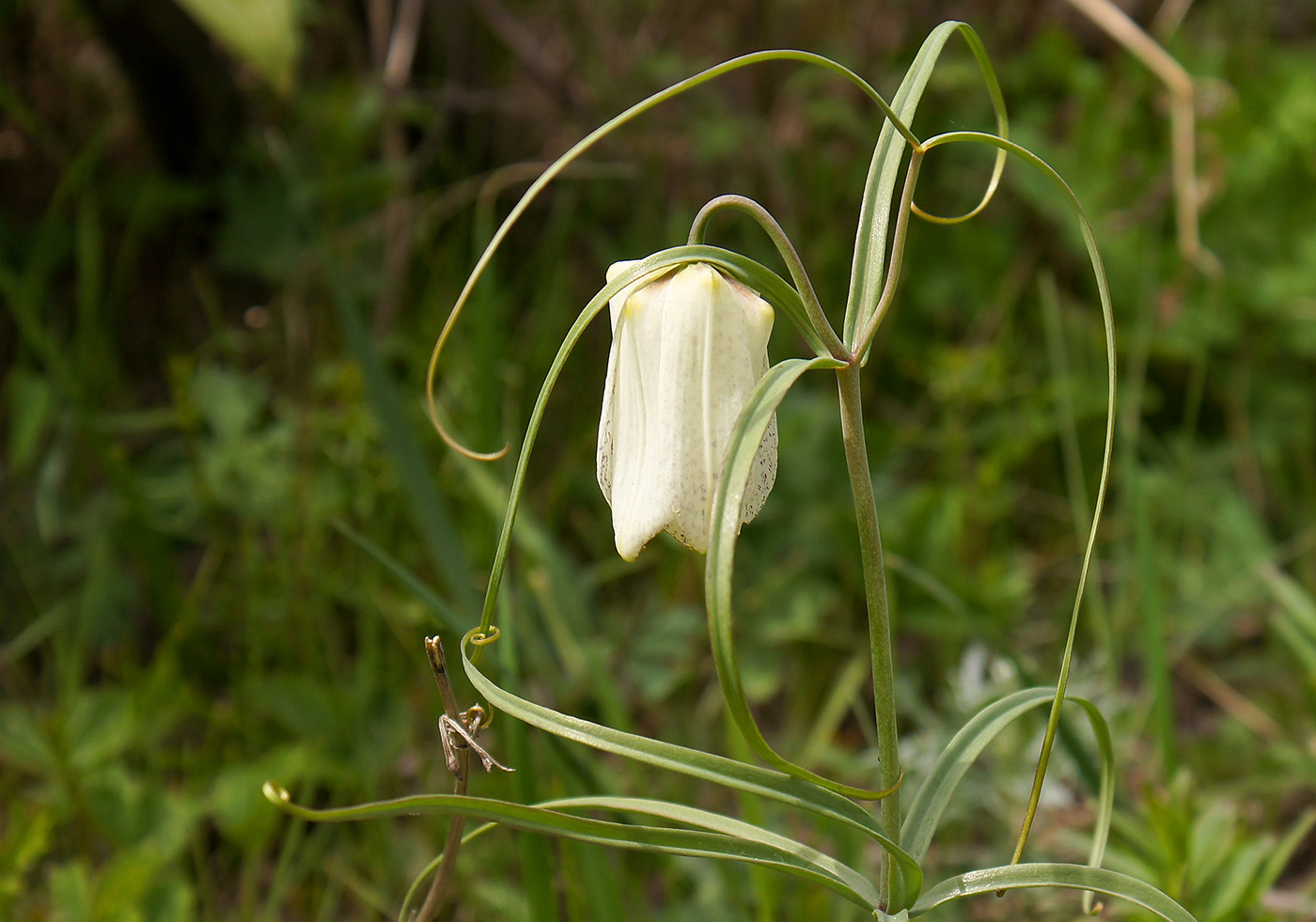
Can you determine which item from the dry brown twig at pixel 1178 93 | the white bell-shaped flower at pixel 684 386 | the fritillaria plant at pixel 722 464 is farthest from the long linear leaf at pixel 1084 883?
the dry brown twig at pixel 1178 93

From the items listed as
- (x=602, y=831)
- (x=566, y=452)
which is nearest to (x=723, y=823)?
(x=602, y=831)

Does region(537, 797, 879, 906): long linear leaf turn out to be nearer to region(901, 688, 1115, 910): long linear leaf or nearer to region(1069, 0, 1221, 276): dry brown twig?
region(901, 688, 1115, 910): long linear leaf

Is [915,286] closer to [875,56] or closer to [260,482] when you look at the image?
[875,56]

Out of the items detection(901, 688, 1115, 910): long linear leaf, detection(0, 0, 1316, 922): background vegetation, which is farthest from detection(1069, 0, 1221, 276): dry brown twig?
detection(901, 688, 1115, 910): long linear leaf

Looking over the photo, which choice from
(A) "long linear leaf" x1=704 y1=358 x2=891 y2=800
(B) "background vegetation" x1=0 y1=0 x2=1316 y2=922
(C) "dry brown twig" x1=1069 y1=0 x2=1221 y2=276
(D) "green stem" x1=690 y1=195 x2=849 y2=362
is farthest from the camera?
(C) "dry brown twig" x1=1069 y1=0 x2=1221 y2=276

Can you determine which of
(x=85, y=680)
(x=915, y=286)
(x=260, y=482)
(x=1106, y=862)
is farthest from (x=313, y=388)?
(x=1106, y=862)

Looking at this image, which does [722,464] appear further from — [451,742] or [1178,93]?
[1178,93]
